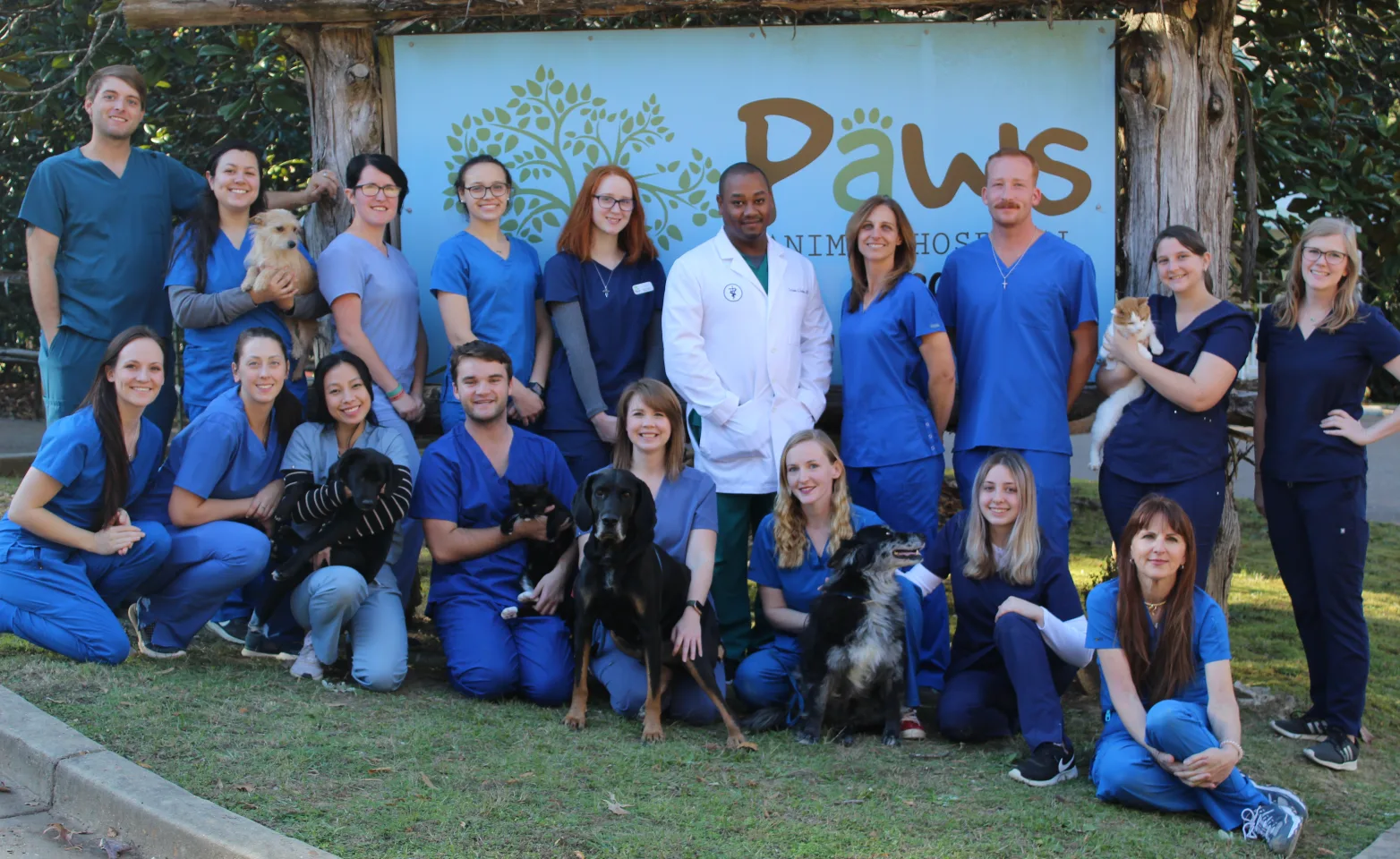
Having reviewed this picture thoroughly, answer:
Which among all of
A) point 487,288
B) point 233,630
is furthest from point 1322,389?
point 233,630

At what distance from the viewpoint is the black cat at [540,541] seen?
4895 mm

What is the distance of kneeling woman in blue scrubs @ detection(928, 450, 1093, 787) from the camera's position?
4.36m

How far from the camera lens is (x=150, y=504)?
495 cm

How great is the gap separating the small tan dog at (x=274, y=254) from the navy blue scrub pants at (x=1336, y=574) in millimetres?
4035

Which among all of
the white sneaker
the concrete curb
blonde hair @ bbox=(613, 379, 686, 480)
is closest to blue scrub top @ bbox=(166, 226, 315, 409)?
the white sneaker

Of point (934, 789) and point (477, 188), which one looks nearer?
point (934, 789)

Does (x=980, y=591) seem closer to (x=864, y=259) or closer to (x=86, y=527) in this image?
(x=864, y=259)

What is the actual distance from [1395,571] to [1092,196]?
15.7 feet

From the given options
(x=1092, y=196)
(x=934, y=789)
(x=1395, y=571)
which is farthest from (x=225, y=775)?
(x=1395, y=571)

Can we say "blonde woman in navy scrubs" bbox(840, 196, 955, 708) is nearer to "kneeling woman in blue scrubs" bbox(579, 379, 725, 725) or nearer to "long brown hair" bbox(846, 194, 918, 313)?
"long brown hair" bbox(846, 194, 918, 313)

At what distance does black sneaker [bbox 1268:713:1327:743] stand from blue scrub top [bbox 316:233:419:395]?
152 inches

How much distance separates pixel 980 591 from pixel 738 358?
55.0 inches

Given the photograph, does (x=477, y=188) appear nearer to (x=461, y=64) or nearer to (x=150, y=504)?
(x=461, y=64)

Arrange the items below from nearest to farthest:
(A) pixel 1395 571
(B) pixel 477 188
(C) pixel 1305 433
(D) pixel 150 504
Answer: (C) pixel 1305 433
(D) pixel 150 504
(B) pixel 477 188
(A) pixel 1395 571
